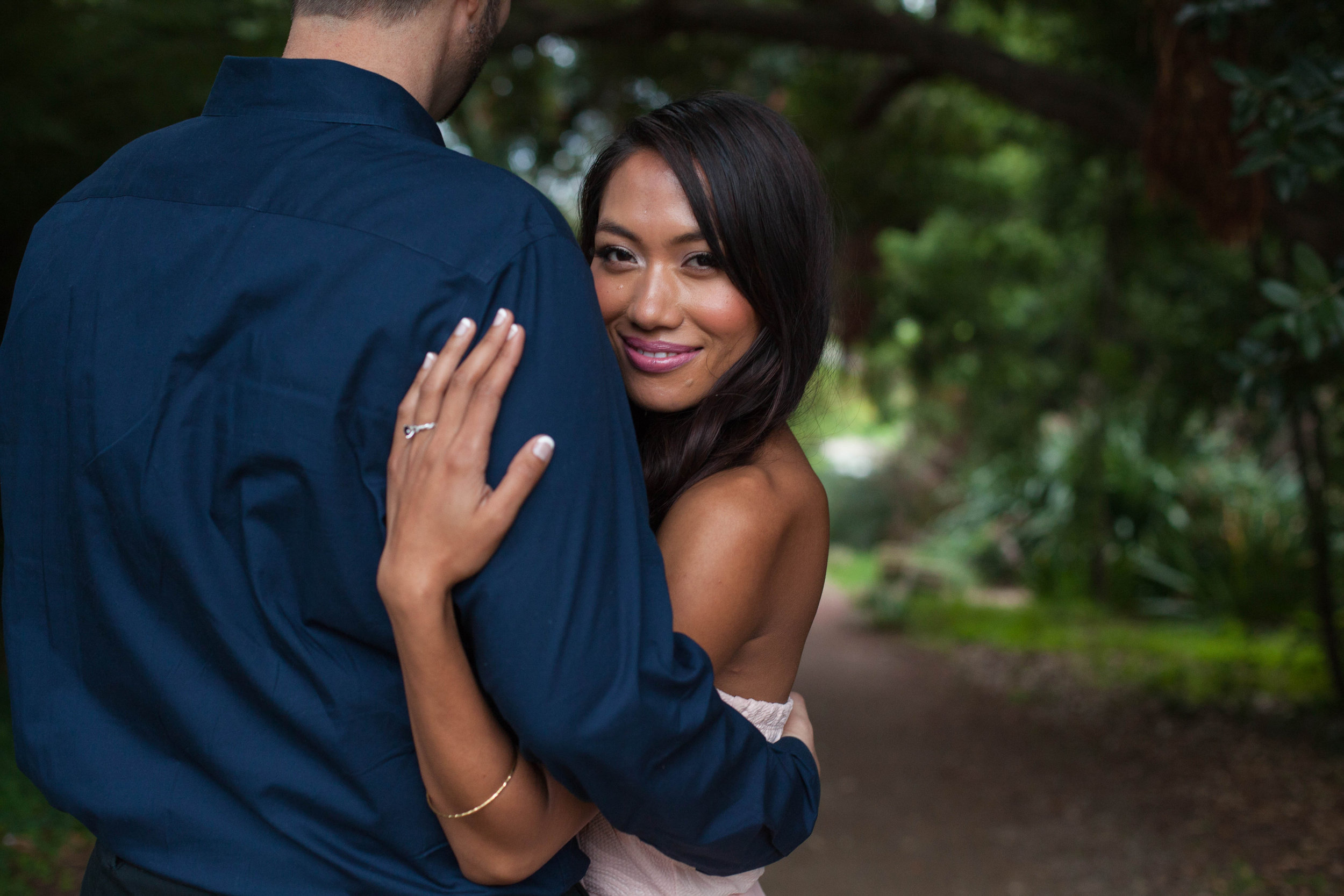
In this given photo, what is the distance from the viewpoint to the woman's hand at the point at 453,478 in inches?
42.1

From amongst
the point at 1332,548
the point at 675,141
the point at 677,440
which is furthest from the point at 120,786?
the point at 1332,548

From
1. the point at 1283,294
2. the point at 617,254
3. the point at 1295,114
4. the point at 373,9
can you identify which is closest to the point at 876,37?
the point at 1295,114

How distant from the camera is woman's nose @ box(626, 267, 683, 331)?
5.52 feet

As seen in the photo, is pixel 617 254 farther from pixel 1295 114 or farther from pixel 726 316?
pixel 1295 114

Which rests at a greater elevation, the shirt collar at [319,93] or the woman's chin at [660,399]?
the shirt collar at [319,93]

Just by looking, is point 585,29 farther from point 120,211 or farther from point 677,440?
point 120,211

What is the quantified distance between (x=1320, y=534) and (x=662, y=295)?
5210mm

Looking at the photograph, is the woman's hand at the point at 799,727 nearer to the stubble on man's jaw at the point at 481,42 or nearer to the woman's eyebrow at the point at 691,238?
the woman's eyebrow at the point at 691,238

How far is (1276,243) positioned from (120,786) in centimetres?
666

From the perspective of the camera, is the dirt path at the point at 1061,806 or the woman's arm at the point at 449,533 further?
the dirt path at the point at 1061,806

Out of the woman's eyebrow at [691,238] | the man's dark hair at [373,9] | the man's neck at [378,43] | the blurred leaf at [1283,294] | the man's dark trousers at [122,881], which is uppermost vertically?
the man's dark hair at [373,9]

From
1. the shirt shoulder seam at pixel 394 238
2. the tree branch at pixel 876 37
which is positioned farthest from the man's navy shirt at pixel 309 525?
the tree branch at pixel 876 37

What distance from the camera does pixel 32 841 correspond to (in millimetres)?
3766

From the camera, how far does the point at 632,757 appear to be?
1102mm
